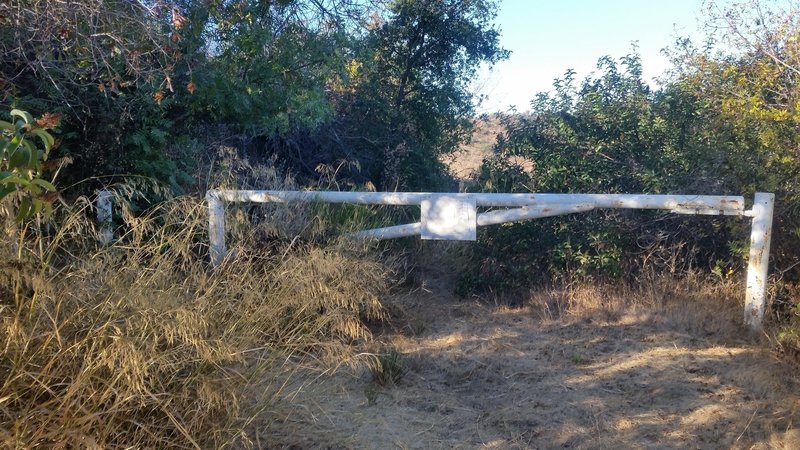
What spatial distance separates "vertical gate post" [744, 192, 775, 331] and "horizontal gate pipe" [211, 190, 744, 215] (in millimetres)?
133

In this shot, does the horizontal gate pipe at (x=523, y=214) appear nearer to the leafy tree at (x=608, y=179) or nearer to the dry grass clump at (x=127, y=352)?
the leafy tree at (x=608, y=179)

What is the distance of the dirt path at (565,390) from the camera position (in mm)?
4074

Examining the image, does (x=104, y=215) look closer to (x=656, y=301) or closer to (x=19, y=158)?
(x=19, y=158)

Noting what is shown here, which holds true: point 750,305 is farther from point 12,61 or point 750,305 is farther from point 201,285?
point 12,61

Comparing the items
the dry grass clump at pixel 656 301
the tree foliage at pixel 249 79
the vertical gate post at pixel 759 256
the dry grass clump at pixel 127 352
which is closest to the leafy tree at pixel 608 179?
the dry grass clump at pixel 656 301

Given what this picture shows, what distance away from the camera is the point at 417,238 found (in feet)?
25.0

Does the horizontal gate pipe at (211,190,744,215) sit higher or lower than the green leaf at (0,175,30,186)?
lower

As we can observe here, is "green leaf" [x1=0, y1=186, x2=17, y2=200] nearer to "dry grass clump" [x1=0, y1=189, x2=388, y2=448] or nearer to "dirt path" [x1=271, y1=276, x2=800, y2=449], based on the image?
"dry grass clump" [x1=0, y1=189, x2=388, y2=448]

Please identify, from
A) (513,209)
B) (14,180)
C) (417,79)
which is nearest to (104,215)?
(14,180)

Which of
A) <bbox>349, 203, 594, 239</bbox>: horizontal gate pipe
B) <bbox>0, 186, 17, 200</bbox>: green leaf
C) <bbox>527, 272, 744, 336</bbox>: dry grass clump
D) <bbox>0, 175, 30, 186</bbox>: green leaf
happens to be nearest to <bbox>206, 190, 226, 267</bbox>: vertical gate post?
<bbox>349, 203, 594, 239</bbox>: horizontal gate pipe

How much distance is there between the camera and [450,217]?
5.92m

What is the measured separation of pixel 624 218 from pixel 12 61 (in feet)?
17.4

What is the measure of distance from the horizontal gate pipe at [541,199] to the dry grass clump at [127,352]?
6.19 ft

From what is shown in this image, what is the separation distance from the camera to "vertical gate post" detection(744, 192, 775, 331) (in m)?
5.45
